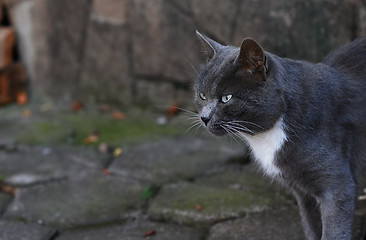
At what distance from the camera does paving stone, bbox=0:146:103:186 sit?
4.09 metres

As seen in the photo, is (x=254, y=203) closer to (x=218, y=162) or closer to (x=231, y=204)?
(x=231, y=204)

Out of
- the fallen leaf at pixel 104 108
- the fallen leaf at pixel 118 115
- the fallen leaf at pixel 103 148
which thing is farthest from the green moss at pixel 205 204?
the fallen leaf at pixel 104 108

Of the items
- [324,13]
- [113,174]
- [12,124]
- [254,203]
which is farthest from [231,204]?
[12,124]

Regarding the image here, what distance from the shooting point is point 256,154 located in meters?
2.92

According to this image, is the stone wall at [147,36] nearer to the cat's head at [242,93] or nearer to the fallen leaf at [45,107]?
the fallen leaf at [45,107]

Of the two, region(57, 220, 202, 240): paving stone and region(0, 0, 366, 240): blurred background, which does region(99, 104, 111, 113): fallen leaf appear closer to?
region(0, 0, 366, 240): blurred background

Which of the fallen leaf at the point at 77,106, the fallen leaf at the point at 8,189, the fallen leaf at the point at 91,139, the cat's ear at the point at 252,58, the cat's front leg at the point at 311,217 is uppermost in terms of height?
the cat's ear at the point at 252,58

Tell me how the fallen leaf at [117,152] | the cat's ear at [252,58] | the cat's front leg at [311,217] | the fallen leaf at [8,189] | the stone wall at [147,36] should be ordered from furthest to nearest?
1. the fallen leaf at [117,152]
2. the stone wall at [147,36]
3. the fallen leaf at [8,189]
4. the cat's front leg at [311,217]
5. the cat's ear at [252,58]

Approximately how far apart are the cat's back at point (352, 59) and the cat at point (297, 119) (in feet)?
0.35

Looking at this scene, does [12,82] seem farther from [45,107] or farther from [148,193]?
[148,193]

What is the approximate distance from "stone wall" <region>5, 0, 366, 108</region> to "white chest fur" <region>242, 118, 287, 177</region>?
1.40m

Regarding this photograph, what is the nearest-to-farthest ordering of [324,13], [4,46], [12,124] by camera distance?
[324,13], [12,124], [4,46]

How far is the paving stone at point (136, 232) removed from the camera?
327 centimetres

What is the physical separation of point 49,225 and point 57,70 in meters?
2.16
